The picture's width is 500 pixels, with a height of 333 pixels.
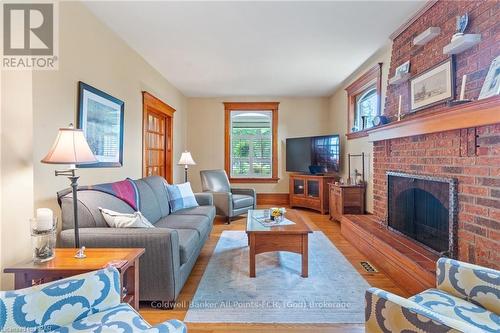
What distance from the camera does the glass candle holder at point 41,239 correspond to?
5.36 feet

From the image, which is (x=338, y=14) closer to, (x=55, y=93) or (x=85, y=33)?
(x=85, y=33)

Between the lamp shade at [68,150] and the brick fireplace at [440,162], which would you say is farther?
the brick fireplace at [440,162]

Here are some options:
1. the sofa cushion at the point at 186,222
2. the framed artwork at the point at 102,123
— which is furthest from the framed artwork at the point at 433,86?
the framed artwork at the point at 102,123

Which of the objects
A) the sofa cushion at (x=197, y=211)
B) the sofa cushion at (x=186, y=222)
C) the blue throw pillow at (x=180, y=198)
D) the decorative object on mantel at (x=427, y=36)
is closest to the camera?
the decorative object on mantel at (x=427, y=36)

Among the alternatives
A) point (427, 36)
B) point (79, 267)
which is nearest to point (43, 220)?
point (79, 267)

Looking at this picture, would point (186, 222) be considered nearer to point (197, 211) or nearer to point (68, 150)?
point (197, 211)

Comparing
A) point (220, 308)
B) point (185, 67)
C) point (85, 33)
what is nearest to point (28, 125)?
point (85, 33)

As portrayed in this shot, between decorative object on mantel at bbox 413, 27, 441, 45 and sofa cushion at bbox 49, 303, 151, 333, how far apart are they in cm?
311

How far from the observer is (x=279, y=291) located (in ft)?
7.52

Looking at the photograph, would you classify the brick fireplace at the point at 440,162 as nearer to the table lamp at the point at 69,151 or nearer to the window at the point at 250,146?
the table lamp at the point at 69,151

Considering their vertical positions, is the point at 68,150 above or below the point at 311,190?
above

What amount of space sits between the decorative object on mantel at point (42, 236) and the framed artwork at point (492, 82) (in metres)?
2.89

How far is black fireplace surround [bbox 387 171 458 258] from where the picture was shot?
7.20 feet

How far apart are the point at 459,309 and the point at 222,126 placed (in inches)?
225
